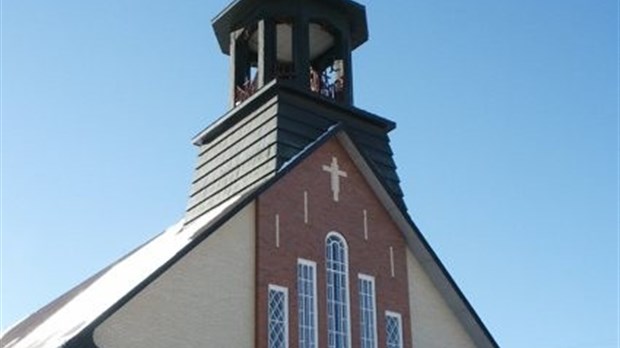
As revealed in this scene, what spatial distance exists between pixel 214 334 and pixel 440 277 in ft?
18.1

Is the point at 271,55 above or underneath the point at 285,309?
above

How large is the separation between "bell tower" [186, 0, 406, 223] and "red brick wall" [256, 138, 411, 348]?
48cm

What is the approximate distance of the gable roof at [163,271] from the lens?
16.3 meters

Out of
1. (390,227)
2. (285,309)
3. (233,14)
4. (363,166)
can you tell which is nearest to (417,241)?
(390,227)

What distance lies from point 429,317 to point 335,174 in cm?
339

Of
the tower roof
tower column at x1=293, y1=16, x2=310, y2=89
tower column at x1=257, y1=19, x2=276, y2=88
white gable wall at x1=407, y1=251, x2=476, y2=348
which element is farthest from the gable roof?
the tower roof

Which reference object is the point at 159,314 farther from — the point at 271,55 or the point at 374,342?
the point at 271,55

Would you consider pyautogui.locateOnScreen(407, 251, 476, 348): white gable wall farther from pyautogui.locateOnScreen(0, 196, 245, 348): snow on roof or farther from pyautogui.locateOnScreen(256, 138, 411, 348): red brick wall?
pyautogui.locateOnScreen(0, 196, 245, 348): snow on roof

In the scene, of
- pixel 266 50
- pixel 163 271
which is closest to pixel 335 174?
pixel 266 50

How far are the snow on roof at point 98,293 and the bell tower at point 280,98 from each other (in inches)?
36.0

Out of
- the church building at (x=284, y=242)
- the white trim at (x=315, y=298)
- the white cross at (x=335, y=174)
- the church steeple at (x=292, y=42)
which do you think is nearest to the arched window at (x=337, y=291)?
the church building at (x=284, y=242)

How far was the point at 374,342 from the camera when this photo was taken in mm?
18656

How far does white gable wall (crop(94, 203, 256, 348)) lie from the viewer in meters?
15.7

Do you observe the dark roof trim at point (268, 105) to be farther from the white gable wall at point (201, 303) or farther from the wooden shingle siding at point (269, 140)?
the white gable wall at point (201, 303)
